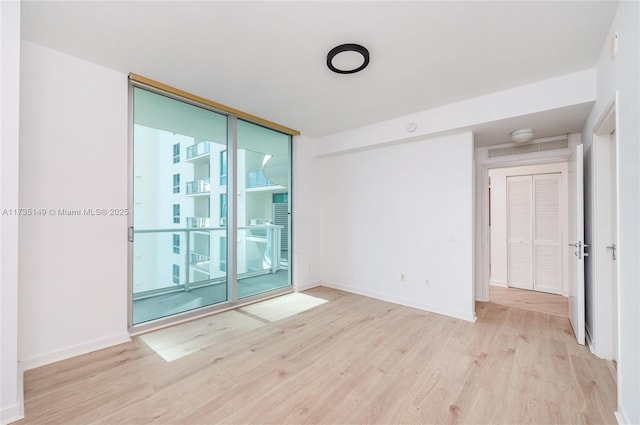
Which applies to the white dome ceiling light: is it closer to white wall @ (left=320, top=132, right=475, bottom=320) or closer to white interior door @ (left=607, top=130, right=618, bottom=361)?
white wall @ (left=320, top=132, right=475, bottom=320)

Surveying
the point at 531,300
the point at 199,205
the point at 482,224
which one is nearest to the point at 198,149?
the point at 199,205

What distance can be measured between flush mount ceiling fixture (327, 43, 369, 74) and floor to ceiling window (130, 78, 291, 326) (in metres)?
1.84

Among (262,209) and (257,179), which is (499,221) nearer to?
(262,209)

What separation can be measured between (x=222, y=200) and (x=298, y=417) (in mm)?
2812

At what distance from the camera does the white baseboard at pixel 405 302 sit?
11.4 ft

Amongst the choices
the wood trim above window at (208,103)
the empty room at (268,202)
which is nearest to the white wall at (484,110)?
the empty room at (268,202)

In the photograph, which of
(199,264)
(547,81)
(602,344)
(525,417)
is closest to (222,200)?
(199,264)

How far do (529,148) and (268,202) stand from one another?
13.2 feet

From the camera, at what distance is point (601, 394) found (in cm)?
198

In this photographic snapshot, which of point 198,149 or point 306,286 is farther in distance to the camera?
point 306,286

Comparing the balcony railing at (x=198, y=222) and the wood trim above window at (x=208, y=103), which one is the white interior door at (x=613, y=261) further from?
the balcony railing at (x=198, y=222)

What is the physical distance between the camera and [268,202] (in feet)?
15.1

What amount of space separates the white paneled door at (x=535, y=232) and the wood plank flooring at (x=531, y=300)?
258mm

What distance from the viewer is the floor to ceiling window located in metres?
3.12
